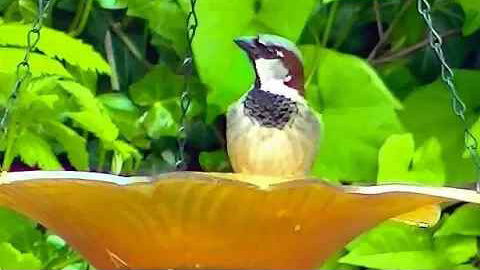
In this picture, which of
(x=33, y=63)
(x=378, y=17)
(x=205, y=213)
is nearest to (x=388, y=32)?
(x=378, y=17)

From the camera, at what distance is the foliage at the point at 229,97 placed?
1062mm

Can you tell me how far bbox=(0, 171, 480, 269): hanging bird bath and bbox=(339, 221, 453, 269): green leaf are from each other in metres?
0.47

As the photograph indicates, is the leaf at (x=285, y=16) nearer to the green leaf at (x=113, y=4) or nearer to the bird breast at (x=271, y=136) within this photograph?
the green leaf at (x=113, y=4)

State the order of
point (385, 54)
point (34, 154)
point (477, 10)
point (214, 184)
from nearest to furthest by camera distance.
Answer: point (214, 184), point (34, 154), point (477, 10), point (385, 54)

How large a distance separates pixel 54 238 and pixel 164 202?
→ 636mm

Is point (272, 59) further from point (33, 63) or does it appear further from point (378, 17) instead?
point (378, 17)

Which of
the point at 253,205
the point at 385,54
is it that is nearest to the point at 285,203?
the point at 253,205

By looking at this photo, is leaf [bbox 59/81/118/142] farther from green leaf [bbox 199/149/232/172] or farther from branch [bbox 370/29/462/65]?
branch [bbox 370/29/462/65]

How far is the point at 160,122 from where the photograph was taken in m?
1.21

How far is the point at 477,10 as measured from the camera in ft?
3.78

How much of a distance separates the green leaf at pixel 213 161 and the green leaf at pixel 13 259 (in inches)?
9.6

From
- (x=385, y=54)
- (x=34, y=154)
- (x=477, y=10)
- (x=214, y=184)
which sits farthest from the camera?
(x=385, y=54)

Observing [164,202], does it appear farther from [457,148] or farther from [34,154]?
[457,148]

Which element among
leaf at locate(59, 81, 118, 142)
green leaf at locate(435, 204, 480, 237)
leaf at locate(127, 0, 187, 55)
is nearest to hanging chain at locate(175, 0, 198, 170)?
leaf at locate(59, 81, 118, 142)
